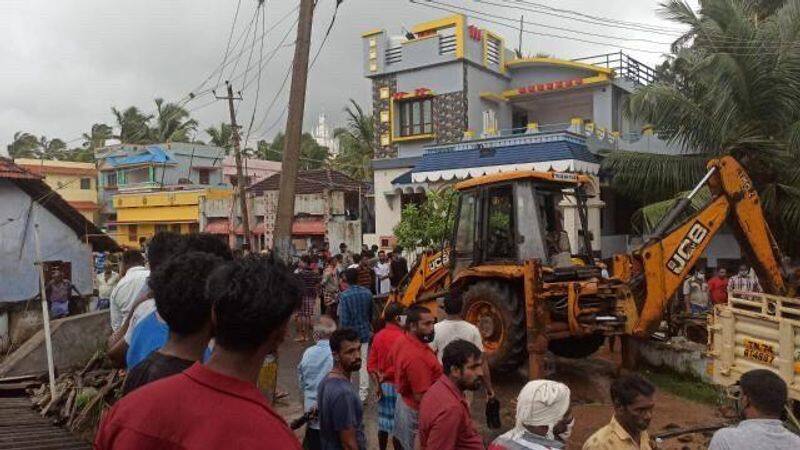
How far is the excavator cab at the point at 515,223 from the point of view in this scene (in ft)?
27.1

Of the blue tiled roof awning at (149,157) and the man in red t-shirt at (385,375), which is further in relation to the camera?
the blue tiled roof awning at (149,157)

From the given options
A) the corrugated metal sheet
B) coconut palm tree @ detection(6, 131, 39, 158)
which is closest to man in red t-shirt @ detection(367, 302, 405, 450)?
the corrugated metal sheet

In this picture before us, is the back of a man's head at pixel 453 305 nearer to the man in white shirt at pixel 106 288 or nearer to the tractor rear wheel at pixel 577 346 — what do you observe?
the tractor rear wheel at pixel 577 346

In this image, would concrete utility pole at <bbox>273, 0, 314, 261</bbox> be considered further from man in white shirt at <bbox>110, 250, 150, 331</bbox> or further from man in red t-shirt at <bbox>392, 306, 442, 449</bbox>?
man in red t-shirt at <bbox>392, 306, 442, 449</bbox>

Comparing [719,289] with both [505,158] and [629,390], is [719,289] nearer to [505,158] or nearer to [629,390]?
[505,158]

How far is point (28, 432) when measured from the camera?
594 cm

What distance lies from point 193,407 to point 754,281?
42.6ft

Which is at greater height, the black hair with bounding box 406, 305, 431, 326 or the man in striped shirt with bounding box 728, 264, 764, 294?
the black hair with bounding box 406, 305, 431, 326

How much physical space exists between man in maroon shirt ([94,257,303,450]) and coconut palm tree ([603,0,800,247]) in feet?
39.2

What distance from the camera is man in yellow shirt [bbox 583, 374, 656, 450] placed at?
3100 millimetres

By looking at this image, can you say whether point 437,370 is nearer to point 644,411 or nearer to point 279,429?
point 644,411

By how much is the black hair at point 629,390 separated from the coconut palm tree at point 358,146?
2509 centimetres

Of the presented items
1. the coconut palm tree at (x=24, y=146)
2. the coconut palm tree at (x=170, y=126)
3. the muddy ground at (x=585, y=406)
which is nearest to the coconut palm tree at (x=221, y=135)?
the coconut palm tree at (x=170, y=126)

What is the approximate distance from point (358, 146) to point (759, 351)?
2709 centimetres
